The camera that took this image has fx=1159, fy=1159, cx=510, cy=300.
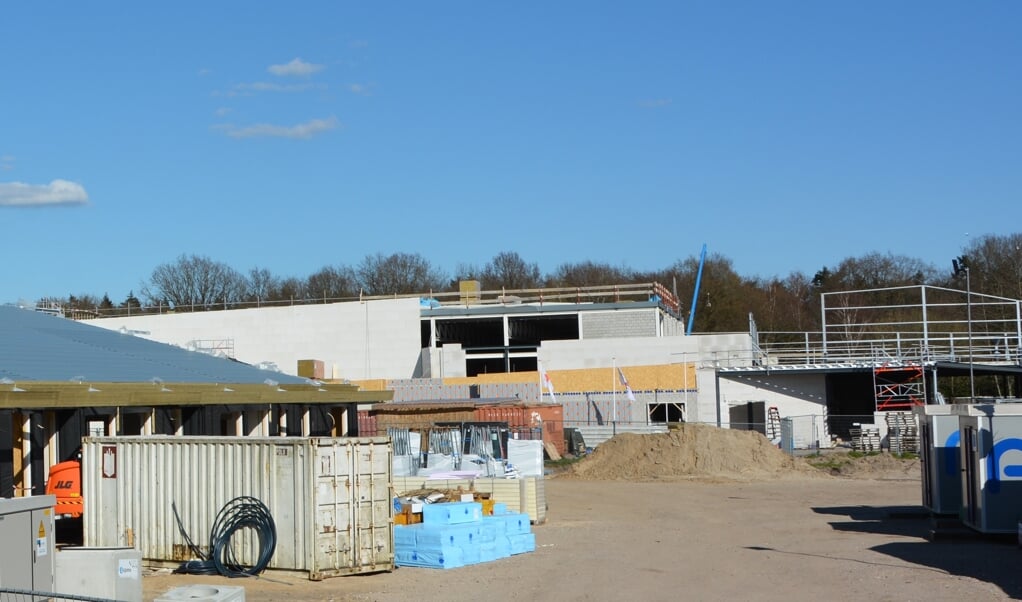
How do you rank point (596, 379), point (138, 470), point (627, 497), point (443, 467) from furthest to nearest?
point (596, 379)
point (627, 497)
point (443, 467)
point (138, 470)

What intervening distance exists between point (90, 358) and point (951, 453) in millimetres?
20556

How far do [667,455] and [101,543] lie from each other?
26677mm

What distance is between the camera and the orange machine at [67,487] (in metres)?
21.9

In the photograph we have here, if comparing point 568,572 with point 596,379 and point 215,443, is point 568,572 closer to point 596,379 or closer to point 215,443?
point 215,443

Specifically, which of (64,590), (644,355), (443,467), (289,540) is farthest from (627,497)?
(644,355)

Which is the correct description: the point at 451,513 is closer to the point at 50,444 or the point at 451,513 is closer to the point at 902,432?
the point at 50,444

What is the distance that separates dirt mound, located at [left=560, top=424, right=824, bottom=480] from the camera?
4303cm

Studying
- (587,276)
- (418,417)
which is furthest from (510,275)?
(418,417)

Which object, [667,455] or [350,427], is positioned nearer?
[350,427]

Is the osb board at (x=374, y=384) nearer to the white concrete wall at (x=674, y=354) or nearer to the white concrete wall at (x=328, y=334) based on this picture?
the white concrete wall at (x=328, y=334)

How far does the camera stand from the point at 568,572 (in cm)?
2025

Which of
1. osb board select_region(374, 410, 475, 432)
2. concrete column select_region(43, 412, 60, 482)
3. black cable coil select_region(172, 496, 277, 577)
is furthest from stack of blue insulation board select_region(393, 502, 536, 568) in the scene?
osb board select_region(374, 410, 475, 432)

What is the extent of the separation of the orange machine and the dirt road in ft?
10.9

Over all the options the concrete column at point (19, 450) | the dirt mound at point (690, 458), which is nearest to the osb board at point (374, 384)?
the dirt mound at point (690, 458)
